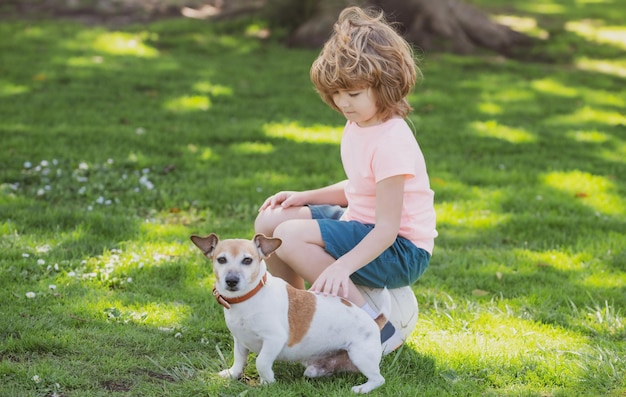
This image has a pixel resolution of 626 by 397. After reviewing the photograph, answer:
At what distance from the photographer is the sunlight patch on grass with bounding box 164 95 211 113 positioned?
8164 millimetres

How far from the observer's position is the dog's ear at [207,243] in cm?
310

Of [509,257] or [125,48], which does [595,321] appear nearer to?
[509,257]

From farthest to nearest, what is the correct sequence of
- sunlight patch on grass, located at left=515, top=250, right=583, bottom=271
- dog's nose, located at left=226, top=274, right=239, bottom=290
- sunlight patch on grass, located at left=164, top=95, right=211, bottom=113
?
sunlight patch on grass, located at left=164, top=95, right=211, bottom=113, sunlight patch on grass, located at left=515, top=250, right=583, bottom=271, dog's nose, located at left=226, top=274, right=239, bottom=290

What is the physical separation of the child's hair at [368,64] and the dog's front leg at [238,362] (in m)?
1.13

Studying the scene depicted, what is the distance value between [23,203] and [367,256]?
302 cm

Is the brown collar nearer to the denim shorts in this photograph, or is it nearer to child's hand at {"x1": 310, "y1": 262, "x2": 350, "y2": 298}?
child's hand at {"x1": 310, "y1": 262, "x2": 350, "y2": 298}

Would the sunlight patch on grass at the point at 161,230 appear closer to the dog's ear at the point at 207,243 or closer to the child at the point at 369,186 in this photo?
the child at the point at 369,186

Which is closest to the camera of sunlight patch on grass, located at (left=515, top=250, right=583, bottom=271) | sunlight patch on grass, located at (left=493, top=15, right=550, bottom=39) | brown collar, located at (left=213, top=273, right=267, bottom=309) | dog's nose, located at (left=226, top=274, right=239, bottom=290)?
dog's nose, located at (left=226, top=274, right=239, bottom=290)

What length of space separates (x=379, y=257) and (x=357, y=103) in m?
0.66

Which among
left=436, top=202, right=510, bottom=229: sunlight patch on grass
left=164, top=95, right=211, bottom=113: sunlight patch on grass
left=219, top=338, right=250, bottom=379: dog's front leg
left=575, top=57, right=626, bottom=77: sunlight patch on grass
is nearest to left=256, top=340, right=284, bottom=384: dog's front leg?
left=219, top=338, right=250, bottom=379: dog's front leg

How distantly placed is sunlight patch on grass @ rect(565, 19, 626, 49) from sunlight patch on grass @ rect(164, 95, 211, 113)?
22.2 ft

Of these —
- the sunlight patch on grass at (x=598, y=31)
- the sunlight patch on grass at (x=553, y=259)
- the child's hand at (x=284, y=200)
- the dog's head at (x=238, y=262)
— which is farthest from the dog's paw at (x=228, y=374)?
the sunlight patch on grass at (x=598, y=31)

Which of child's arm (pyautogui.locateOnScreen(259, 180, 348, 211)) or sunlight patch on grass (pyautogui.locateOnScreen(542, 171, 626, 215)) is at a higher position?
child's arm (pyautogui.locateOnScreen(259, 180, 348, 211))

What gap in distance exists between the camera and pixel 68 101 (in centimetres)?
813
